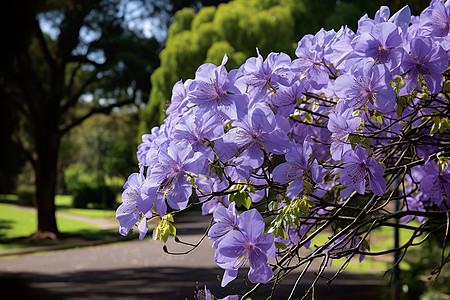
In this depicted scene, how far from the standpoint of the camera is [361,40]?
1.22 meters

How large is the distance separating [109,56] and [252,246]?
1940cm

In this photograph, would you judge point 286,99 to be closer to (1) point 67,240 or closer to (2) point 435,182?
(2) point 435,182

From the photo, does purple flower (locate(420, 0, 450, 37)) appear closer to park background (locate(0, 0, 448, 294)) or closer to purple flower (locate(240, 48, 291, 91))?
purple flower (locate(240, 48, 291, 91))

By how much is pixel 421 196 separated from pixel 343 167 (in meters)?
0.79

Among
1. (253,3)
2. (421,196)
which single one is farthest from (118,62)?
(421,196)

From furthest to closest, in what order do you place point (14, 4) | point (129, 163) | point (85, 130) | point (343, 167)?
point (85, 130)
point (129, 163)
point (14, 4)
point (343, 167)

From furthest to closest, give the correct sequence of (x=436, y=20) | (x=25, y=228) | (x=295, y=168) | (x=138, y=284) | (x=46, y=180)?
(x=25, y=228), (x=46, y=180), (x=138, y=284), (x=436, y=20), (x=295, y=168)

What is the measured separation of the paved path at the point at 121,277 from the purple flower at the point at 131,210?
18.7 feet

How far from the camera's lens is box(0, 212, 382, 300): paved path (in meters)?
9.30

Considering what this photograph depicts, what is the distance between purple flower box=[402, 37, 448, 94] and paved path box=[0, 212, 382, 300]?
5.75m

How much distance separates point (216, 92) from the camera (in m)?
1.23

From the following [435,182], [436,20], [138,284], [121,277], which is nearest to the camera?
[436,20]

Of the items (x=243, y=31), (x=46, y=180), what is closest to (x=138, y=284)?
(x=243, y=31)

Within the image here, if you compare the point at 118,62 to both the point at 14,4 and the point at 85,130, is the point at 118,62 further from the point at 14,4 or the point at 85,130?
the point at 85,130
